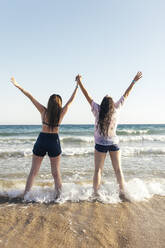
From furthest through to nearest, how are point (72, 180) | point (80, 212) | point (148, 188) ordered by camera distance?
point (72, 180) → point (148, 188) → point (80, 212)

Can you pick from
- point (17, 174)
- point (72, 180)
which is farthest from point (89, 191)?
point (17, 174)

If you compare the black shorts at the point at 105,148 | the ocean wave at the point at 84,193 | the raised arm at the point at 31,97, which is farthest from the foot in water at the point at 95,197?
the raised arm at the point at 31,97

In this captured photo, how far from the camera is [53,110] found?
3.73 meters

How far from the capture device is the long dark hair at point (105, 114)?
377cm

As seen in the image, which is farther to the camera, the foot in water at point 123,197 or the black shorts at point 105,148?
the foot in water at point 123,197

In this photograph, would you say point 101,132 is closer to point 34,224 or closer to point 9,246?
point 34,224

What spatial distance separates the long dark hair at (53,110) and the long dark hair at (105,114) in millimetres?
727

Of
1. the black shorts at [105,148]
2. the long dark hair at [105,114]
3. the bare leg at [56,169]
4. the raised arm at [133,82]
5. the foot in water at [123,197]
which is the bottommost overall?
the foot in water at [123,197]

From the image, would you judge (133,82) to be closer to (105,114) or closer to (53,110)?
(105,114)

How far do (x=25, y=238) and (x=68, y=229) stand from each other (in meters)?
0.56

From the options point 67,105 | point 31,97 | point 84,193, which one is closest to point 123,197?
point 84,193

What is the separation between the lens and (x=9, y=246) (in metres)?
2.46

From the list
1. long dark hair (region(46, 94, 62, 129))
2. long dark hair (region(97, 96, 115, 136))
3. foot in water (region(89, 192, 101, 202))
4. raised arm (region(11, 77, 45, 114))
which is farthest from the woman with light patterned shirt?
raised arm (region(11, 77, 45, 114))

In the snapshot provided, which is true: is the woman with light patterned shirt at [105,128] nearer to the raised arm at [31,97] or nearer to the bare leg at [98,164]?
the bare leg at [98,164]
